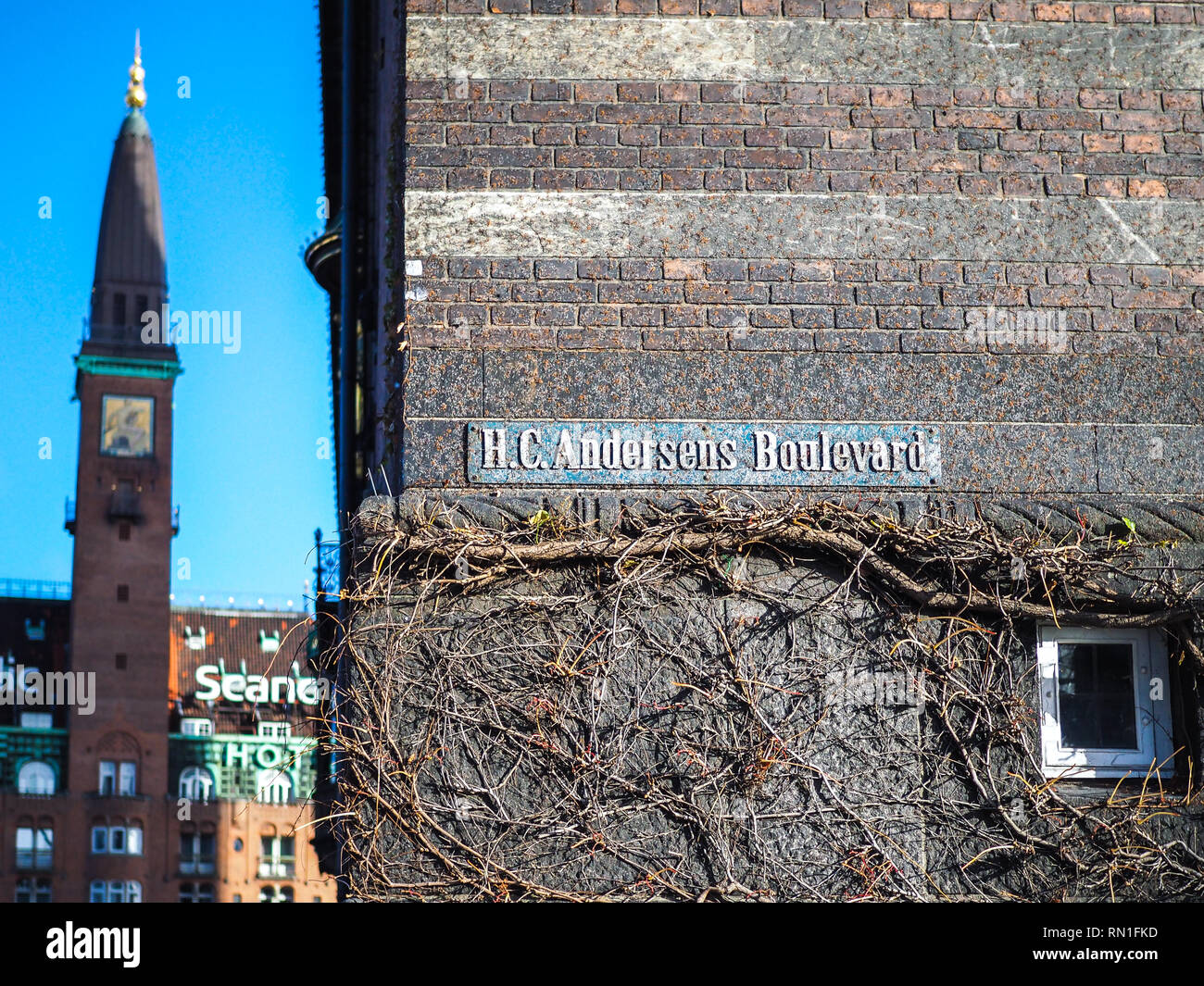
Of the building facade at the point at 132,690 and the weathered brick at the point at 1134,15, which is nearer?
the weathered brick at the point at 1134,15

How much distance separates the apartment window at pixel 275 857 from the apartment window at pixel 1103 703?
63.1 m

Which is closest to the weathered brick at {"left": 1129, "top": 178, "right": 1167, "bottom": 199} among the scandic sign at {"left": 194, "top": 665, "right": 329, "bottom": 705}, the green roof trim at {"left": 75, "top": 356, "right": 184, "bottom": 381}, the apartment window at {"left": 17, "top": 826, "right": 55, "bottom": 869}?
the apartment window at {"left": 17, "top": 826, "right": 55, "bottom": 869}

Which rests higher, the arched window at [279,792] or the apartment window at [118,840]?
the arched window at [279,792]

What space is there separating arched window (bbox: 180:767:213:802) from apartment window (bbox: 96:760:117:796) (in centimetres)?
362

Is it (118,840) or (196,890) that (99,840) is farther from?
(196,890)

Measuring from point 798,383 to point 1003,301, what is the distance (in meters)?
0.99

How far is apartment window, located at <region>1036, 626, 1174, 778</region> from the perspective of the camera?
6.04m

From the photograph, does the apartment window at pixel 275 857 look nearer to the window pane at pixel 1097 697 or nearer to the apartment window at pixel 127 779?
the apartment window at pixel 127 779

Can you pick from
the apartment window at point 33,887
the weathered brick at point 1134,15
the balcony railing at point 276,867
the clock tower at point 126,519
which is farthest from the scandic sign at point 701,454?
the balcony railing at point 276,867

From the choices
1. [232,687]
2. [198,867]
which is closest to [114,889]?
[198,867]

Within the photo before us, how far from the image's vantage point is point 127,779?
62.9m

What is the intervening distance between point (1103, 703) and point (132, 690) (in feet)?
204

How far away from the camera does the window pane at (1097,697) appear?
608 centimetres
